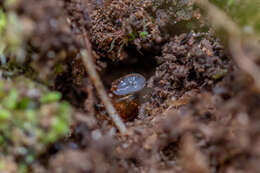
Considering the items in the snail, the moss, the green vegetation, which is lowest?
the moss

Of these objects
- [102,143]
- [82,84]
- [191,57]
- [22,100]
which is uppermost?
[191,57]

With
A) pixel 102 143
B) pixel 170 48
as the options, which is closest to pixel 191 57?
pixel 170 48

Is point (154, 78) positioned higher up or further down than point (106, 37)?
further down

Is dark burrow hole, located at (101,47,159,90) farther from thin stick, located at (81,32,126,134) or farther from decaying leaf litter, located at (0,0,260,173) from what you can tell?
thin stick, located at (81,32,126,134)

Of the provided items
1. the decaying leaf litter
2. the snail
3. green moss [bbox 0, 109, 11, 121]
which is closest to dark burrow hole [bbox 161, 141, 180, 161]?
the decaying leaf litter

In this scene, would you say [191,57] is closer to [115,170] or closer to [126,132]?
[126,132]

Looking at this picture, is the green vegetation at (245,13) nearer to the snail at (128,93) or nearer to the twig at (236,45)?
the twig at (236,45)

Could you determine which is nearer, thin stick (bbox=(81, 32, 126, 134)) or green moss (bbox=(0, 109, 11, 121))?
green moss (bbox=(0, 109, 11, 121))
